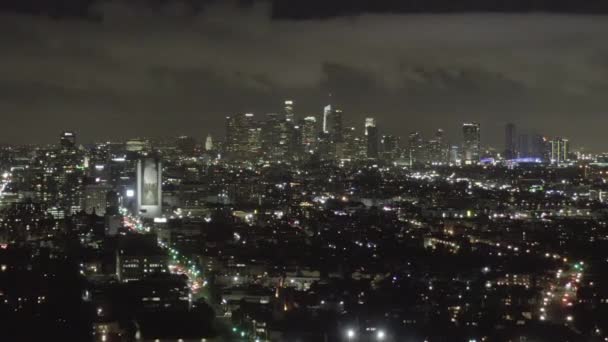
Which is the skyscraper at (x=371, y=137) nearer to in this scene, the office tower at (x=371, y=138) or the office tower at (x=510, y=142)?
the office tower at (x=371, y=138)

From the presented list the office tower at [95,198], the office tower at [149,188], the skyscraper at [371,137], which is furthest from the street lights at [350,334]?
the skyscraper at [371,137]

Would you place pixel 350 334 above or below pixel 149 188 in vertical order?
below

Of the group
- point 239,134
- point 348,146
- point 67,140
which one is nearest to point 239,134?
point 239,134

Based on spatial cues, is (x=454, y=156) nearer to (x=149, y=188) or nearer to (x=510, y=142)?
(x=510, y=142)

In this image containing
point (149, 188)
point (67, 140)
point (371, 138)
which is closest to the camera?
point (149, 188)

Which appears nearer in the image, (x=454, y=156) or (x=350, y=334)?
(x=350, y=334)

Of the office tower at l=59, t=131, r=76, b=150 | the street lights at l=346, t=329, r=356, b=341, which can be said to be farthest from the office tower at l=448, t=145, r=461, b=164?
the street lights at l=346, t=329, r=356, b=341

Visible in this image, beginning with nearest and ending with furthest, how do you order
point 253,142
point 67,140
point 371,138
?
point 67,140, point 253,142, point 371,138
